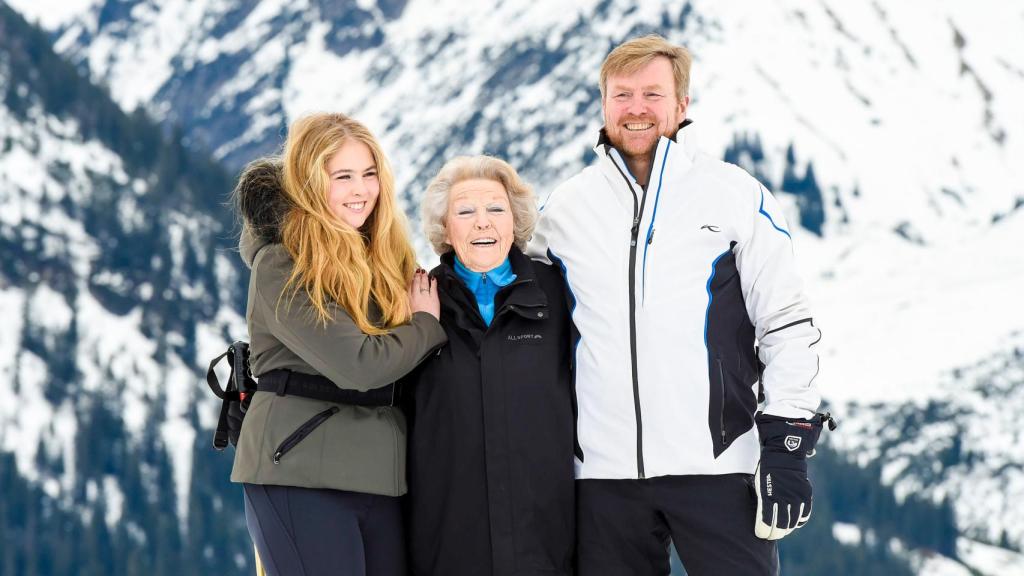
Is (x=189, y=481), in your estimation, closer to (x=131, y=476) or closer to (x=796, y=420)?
(x=131, y=476)

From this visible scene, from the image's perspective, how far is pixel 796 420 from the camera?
8398mm

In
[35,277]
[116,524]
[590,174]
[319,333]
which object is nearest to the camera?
[319,333]

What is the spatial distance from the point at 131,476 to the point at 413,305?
539ft

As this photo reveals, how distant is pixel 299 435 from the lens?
795cm

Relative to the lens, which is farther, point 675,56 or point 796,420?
point 675,56

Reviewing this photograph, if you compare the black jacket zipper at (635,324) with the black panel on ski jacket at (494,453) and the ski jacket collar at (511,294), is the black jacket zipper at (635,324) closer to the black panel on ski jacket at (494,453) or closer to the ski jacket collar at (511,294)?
the black panel on ski jacket at (494,453)

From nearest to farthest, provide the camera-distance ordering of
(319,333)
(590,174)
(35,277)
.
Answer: (319,333) → (590,174) → (35,277)

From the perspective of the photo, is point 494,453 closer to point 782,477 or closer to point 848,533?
point 782,477

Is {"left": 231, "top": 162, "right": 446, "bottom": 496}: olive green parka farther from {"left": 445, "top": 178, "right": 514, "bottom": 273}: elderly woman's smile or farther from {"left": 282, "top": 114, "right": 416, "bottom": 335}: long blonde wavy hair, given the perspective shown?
{"left": 445, "top": 178, "right": 514, "bottom": 273}: elderly woman's smile

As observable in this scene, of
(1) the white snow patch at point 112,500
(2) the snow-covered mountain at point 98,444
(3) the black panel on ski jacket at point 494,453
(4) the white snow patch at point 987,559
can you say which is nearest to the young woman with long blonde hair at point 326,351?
(3) the black panel on ski jacket at point 494,453

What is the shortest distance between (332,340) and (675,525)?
7.74 ft

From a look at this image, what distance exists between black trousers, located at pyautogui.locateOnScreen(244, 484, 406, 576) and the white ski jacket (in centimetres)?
144

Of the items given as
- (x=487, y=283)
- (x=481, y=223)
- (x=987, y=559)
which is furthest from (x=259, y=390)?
(x=987, y=559)

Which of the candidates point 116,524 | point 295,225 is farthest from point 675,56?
point 116,524
